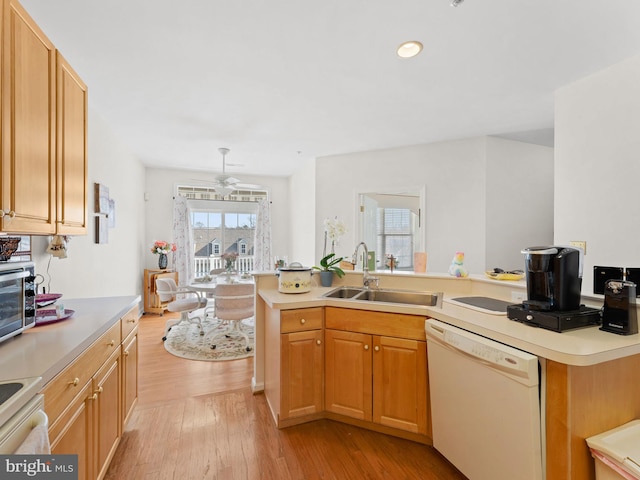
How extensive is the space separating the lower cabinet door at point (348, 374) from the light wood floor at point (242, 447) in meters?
0.16

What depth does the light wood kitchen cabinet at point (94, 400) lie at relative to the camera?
42.4 inches

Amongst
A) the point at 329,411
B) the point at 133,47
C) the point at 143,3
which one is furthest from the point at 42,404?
the point at 133,47

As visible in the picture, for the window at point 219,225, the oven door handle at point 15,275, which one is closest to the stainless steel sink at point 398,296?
the oven door handle at point 15,275

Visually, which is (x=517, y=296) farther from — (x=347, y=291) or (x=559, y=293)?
(x=347, y=291)

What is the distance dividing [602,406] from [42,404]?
2.09 meters

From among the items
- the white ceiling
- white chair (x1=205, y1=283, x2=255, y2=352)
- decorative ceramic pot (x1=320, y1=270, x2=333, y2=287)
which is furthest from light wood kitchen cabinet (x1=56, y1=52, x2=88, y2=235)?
decorative ceramic pot (x1=320, y1=270, x2=333, y2=287)

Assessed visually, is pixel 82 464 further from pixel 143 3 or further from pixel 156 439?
pixel 143 3

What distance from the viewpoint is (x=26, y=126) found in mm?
1269

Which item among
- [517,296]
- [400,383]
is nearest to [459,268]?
[517,296]

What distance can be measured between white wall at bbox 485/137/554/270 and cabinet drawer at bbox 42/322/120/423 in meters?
4.04

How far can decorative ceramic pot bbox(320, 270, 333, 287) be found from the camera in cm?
258

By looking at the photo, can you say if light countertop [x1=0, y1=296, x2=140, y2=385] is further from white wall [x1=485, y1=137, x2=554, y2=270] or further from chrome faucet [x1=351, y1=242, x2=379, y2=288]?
white wall [x1=485, y1=137, x2=554, y2=270]

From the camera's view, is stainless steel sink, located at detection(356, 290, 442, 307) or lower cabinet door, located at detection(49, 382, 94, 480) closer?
lower cabinet door, located at detection(49, 382, 94, 480)

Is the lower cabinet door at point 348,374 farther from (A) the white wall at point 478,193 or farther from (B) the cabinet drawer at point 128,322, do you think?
(A) the white wall at point 478,193
